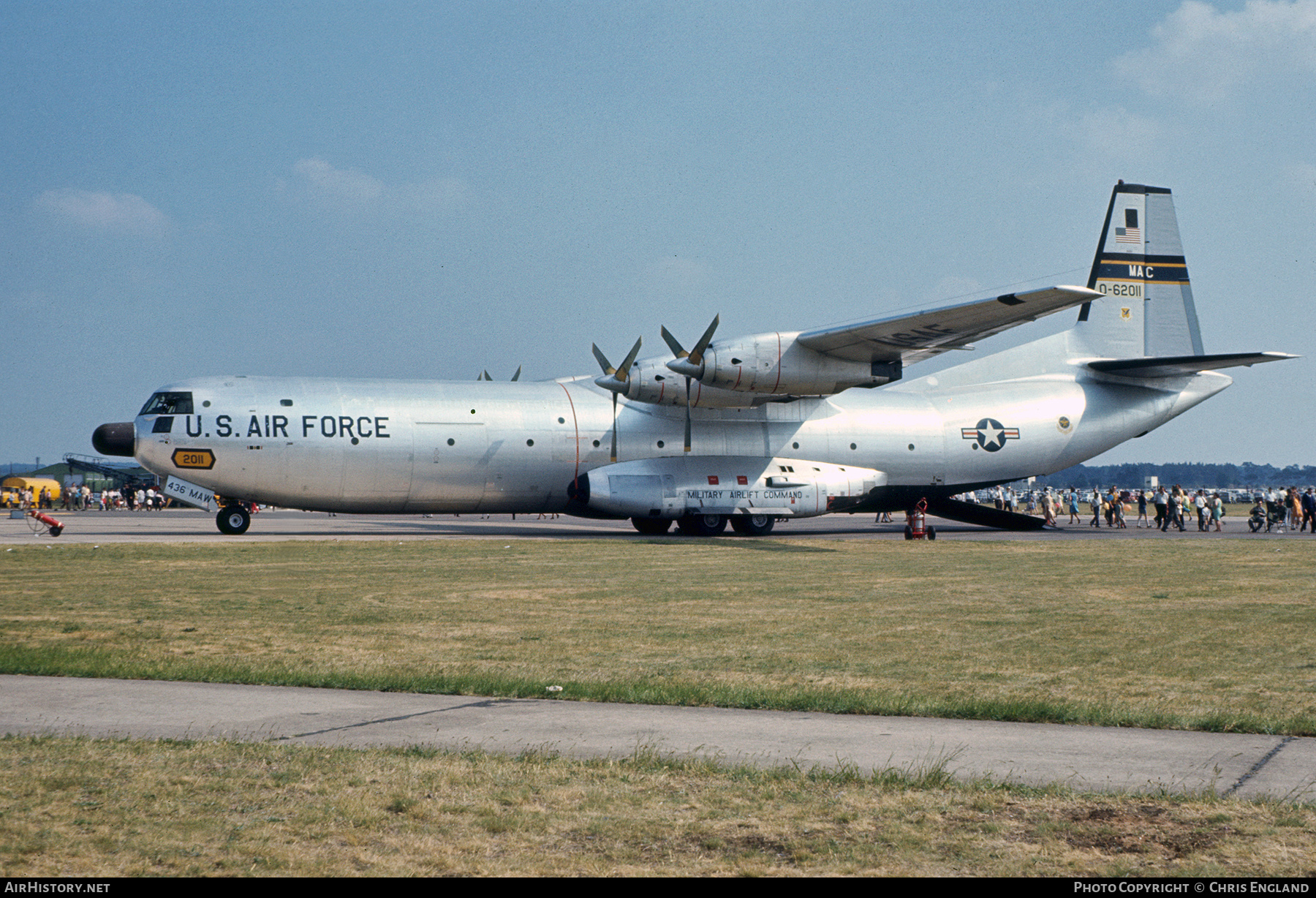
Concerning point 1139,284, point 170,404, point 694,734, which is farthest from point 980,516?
point 694,734

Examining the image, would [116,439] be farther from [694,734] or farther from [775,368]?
[694,734]

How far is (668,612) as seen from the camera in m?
13.4

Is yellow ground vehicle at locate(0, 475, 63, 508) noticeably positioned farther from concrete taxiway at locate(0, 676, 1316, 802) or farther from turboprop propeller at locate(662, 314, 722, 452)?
concrete taxiway at locate(0, 676, 1316, 802)

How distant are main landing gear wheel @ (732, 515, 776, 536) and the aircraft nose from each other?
1576cm

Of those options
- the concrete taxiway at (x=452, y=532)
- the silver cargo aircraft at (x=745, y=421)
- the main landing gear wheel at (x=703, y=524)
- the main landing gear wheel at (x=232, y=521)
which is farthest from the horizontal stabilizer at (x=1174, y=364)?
the main landing gear wheel at (x=232, y=521)

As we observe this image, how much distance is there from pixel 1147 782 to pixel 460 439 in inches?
963

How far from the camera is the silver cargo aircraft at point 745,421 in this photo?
27.5 metres

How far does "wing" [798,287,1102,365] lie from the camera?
2538 cm

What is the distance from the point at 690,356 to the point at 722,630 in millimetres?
17138

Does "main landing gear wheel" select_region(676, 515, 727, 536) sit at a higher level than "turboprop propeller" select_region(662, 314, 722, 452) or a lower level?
lower

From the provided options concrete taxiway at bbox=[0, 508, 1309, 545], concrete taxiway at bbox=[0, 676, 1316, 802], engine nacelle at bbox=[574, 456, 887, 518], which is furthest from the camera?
engine nacelle at bbox=[574, 456, 887, 518]

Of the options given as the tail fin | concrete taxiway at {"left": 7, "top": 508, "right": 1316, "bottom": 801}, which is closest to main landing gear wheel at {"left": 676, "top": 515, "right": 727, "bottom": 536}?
the tail fin

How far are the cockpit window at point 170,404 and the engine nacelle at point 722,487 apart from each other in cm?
993

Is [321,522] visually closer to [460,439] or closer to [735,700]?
[460,439]
